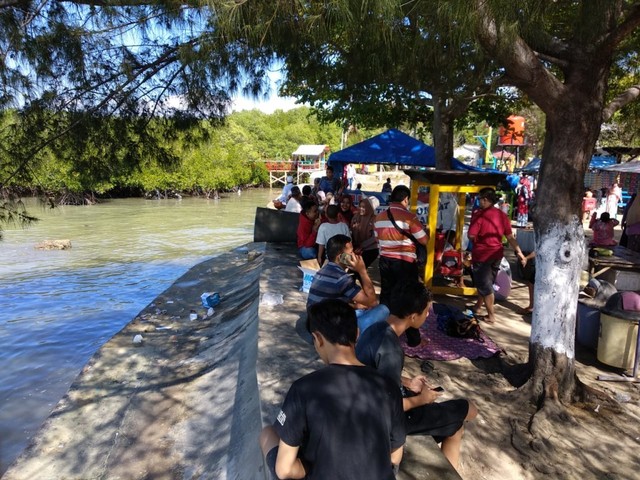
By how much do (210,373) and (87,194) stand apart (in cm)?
3499

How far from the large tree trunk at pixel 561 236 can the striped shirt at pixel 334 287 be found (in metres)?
1.68

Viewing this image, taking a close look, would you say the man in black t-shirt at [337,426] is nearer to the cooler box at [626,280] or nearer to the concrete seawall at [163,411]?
the concrete seawall at [163,411]

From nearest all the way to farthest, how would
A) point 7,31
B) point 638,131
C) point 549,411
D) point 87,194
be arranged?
point 549,411 < point 7,31 < point 638,131 < point 87,194

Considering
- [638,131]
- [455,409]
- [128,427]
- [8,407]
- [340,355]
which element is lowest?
[8,407]

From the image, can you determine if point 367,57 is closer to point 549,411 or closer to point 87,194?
point 549,411

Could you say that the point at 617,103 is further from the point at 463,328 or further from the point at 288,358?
the point at 288,358

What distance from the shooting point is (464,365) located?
4.84 meters

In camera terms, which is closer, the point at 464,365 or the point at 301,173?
the point at 464,365

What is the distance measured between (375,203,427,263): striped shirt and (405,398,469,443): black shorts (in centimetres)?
241

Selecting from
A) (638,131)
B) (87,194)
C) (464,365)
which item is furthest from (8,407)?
(87,194)

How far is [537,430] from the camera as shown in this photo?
12.3 feet

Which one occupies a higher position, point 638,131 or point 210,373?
point 638,131

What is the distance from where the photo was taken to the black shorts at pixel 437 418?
270 cm

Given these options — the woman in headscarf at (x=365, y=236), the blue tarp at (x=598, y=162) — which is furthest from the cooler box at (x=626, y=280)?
the blue tarp at (x=598, y=162)
